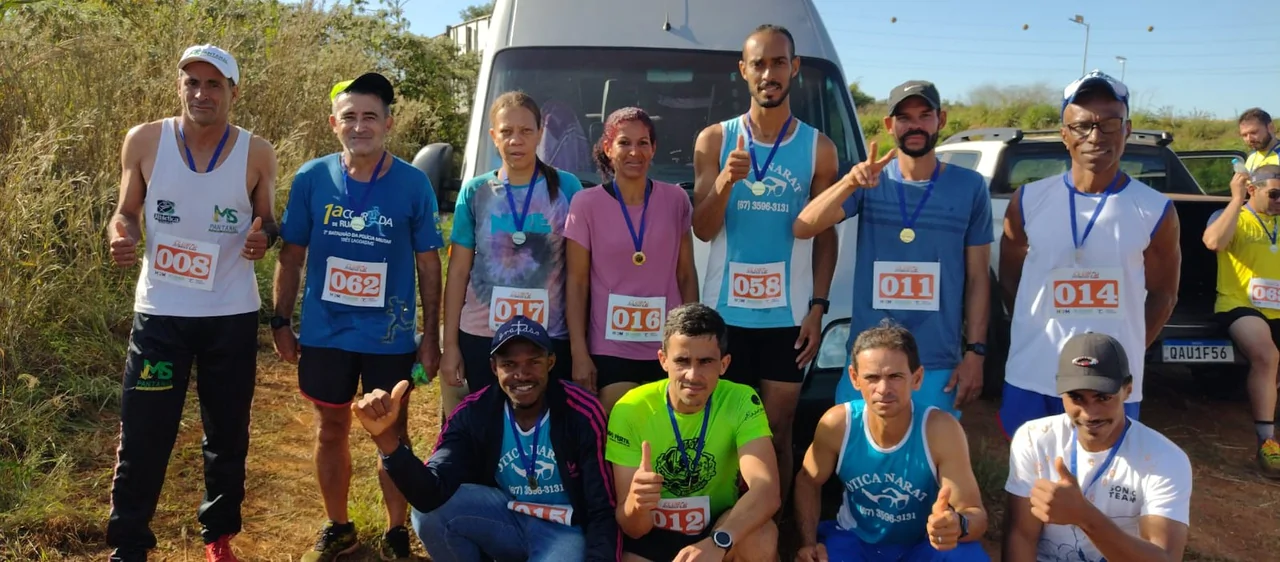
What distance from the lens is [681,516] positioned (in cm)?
317

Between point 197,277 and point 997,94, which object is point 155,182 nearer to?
point 197,277

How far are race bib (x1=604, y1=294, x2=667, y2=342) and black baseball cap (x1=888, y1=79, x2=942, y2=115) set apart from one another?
3.70ft

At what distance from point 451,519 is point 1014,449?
195 cm

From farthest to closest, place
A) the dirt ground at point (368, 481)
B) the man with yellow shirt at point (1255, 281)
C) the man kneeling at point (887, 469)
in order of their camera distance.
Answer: the man with yellow shirt at point (1255, 281) < the dirt ground at point (368, 481) < the man kneeling at point (887, 469)

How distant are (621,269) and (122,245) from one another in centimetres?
175

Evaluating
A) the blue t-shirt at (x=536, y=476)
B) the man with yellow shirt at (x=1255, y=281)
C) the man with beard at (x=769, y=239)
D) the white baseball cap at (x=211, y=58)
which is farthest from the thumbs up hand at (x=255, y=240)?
the man with yellow shirt at (x=1255, y=281)

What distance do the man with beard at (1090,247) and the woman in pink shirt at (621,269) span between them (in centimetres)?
133

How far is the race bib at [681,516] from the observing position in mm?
3162

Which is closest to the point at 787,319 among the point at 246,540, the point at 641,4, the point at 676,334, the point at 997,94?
the point at 676,334

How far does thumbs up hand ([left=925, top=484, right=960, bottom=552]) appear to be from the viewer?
9.35ft

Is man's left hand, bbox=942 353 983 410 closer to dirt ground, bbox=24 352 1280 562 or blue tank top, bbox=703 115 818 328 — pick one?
blue tank top, bbox=703 115 818 328

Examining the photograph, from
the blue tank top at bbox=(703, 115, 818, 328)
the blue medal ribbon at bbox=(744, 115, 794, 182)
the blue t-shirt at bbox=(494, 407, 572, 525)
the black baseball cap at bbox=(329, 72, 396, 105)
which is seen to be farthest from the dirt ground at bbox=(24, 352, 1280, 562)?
the blue medal ribbon at bbox=(744, 115, 794, 182)

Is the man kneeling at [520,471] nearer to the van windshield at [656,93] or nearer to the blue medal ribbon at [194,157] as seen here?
the blue medal ribbon at [194,157]

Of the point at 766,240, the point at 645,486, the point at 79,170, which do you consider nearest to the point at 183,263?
the point at 645,486
